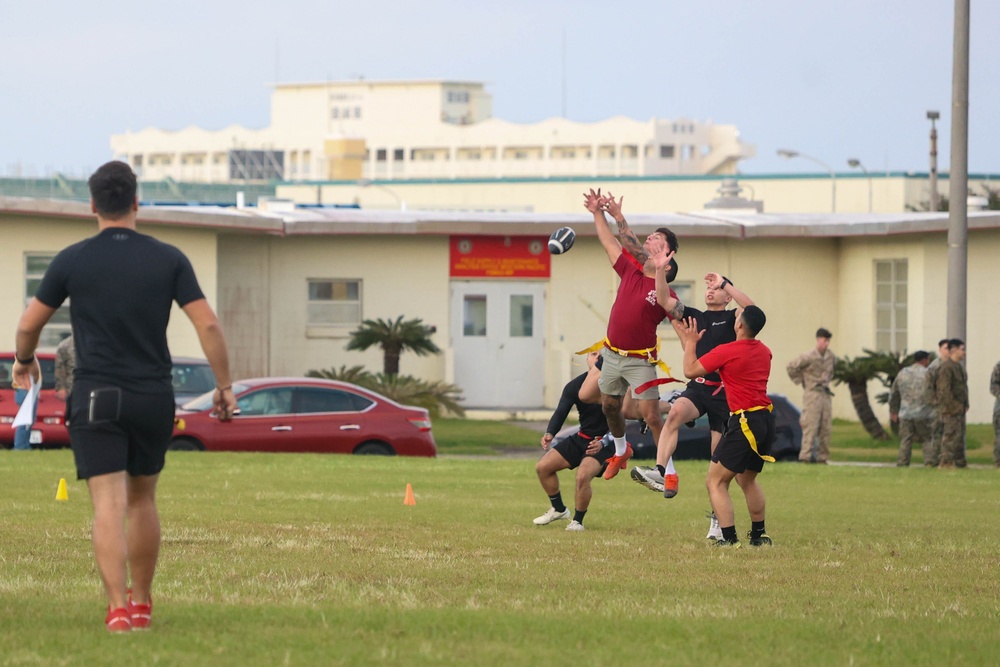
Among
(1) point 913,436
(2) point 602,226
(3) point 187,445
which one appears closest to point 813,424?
(1) point 913,436

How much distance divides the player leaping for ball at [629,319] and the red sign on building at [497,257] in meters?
22.8

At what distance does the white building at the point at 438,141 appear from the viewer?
119438 millimetres

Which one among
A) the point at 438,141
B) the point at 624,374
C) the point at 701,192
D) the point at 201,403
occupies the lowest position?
the point at 201,403

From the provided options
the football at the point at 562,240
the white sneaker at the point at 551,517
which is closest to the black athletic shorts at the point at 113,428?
the football at the point at 562,240

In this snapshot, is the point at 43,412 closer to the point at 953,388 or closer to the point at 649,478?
the point at 953,388

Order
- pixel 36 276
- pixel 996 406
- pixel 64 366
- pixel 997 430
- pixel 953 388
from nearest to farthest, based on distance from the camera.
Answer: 1. pixel 64 366
2. pixel 953 388
3. pixel 996 406
4. pixel 997 430
5. pixel 36 276

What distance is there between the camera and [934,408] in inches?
965

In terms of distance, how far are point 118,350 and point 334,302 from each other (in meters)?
28.9

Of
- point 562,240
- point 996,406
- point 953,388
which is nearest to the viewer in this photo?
point 562,240

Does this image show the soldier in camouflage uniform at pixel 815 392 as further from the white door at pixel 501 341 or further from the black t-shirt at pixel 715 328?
the black t-shirt at pixel 715 328

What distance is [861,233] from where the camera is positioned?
114 feet

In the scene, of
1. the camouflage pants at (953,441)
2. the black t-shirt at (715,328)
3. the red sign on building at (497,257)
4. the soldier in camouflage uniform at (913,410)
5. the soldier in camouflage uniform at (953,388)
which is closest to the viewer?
the black t-shirt at (715,328)

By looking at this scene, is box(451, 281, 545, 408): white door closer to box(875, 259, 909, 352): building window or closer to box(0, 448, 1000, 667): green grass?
box(875, 259, 909, 352): building window

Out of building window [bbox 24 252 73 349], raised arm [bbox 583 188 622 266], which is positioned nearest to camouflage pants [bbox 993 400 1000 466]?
raised arm [bbox 583 188 622 266]
